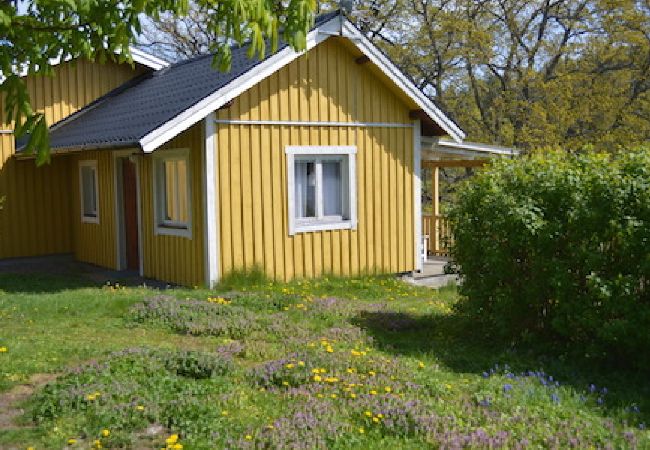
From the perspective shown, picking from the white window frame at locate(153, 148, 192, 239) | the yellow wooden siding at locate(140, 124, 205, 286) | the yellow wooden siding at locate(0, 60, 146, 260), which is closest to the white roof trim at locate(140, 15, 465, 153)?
the yellow wooden siding at locate(140, 124, 205, 286)

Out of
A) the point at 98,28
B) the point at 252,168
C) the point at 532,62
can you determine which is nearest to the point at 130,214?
the point at 252,168

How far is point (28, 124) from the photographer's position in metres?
4.27

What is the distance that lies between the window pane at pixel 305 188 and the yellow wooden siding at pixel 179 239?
75.5 inches

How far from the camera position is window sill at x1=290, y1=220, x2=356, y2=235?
13.7 meters

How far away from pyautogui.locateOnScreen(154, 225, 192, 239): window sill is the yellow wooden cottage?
0.03m

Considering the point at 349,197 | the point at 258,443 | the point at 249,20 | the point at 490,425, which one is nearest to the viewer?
the point at 249,20

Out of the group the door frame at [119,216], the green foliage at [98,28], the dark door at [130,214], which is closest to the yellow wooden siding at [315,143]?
the door frame at [119,216]

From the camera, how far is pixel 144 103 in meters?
14.8

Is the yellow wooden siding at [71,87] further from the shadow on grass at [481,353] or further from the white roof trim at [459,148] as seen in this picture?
the shadow on grass at [481,353]

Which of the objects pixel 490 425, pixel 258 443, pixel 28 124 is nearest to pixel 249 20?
pixel 28 124

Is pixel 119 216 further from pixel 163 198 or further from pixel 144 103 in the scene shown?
pixel 144 103

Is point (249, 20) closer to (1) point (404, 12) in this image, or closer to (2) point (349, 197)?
(2) point (349, 197)

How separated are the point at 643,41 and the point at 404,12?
31.4 feet

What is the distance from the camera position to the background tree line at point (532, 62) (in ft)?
96.6
